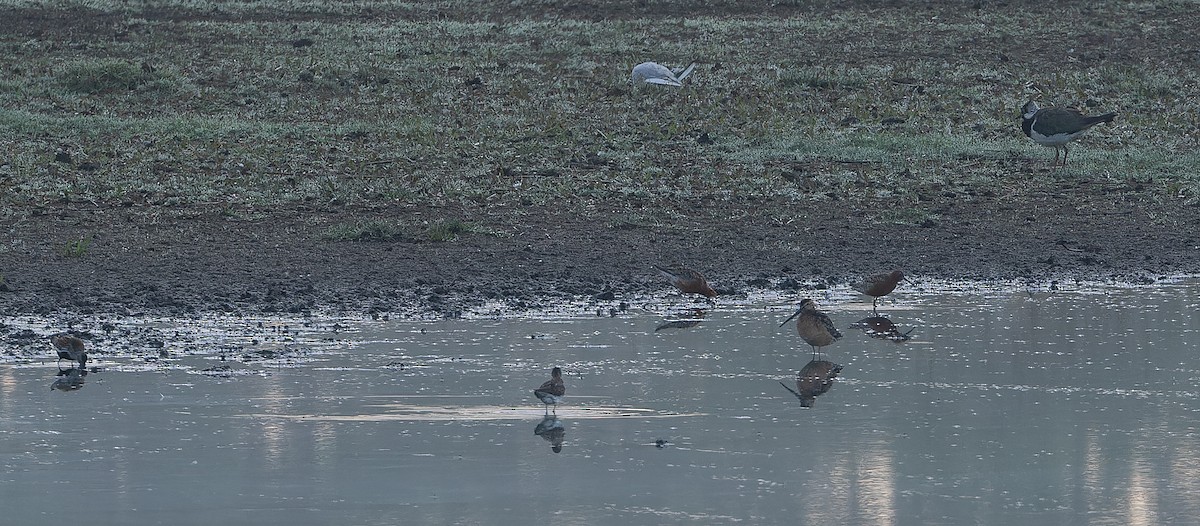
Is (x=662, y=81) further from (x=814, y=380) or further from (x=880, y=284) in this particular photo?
(x=814, y=380)

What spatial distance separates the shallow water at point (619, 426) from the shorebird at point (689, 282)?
14.4 inches

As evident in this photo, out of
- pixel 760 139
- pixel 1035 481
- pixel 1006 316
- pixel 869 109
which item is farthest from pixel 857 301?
pixel 869 109

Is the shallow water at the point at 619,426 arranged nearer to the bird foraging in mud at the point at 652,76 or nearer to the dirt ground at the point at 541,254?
the dirt ground at the point at 541,254

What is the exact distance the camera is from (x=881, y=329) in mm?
10641

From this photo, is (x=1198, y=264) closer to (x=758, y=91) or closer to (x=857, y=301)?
(x=857, y=301)

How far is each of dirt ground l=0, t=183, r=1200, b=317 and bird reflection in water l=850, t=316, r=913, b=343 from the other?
134 centimetres

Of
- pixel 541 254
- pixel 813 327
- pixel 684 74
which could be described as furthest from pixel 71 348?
pixel 684 74

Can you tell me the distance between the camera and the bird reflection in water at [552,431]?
7555 mm

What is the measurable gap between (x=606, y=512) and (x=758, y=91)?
16790 millimetres

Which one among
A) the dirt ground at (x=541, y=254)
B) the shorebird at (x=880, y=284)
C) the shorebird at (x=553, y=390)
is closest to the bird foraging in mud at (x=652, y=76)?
the dirt ground at (x=541, y=254)

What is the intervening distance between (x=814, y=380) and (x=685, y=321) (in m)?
1.89

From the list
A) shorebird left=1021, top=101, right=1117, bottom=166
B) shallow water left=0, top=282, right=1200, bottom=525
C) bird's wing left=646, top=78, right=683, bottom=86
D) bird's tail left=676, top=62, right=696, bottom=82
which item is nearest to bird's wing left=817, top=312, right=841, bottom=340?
shallow water left=0, top=282, right=1200, bottom=525

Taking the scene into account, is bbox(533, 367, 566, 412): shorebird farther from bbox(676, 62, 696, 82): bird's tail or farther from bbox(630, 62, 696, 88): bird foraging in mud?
bbox(676, 62, 696, 82): bird's tail

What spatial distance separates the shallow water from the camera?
6559 mm
